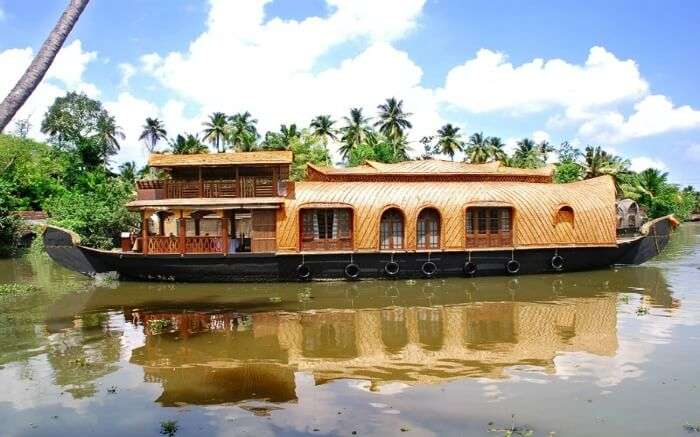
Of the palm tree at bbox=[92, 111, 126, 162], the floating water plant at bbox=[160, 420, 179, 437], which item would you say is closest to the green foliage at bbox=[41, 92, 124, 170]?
the palm tree at bbox=[92, 111, 126, 162]

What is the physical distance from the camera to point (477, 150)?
155ft

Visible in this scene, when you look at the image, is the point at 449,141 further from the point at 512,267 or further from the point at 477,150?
the point at 512,267

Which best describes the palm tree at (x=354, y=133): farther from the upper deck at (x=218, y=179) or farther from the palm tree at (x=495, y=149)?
the upper deck at (x=218, y=179)

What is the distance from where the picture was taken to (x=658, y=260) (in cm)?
2159

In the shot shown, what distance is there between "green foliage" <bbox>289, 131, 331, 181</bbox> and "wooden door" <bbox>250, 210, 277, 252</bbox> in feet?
60.5

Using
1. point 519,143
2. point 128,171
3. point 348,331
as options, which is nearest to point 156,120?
point 128,171

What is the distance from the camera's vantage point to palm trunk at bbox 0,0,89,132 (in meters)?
4.72

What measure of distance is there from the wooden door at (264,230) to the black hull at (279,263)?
33 centimetres

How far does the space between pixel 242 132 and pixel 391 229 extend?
3130 cm

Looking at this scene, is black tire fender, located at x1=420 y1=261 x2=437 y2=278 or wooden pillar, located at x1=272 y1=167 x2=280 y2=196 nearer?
wooden pillar, located at x1=272 y1=167 x2=280 y2=196

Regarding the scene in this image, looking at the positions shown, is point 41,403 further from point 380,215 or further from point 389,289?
point 380,215

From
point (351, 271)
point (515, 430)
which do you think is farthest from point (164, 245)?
point (515, 430)

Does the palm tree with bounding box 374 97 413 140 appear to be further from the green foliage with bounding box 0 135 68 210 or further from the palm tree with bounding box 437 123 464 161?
the green foliage with bounding box 0 135 68 210

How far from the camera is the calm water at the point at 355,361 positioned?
6191 mm
